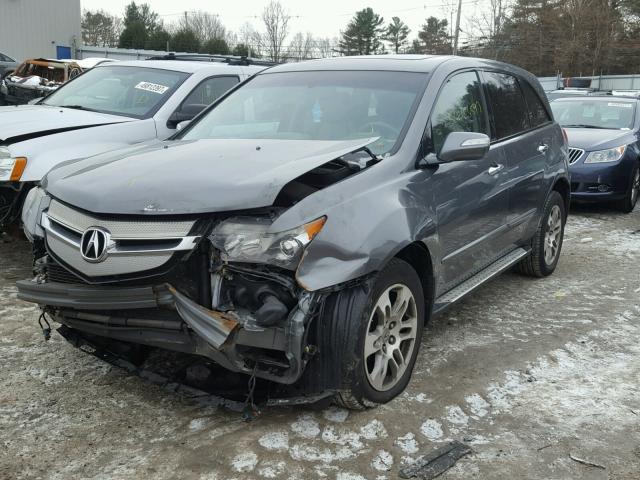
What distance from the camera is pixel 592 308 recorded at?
507cm

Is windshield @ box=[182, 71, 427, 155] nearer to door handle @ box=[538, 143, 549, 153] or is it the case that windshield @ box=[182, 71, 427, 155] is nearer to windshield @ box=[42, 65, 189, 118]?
door handle @ box=[538, 143, 549, 153]

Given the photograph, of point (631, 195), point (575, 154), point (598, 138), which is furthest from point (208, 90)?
point (631, 195)

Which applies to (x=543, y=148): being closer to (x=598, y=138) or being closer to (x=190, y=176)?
(x=190, y=176)

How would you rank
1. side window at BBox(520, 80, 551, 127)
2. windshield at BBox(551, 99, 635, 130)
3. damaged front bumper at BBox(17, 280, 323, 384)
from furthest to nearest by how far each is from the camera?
windshield at BBox(551, 99, 635, 130), side window at BBox(520, 80, 551, 127), damaged front bumper at BBox(17, 280, 323, 384)

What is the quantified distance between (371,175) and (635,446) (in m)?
1.77

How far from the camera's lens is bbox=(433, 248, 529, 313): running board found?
12.6ft

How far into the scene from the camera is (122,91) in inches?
259

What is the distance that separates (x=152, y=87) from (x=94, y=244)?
394 cm

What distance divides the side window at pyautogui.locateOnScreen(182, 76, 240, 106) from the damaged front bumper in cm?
368

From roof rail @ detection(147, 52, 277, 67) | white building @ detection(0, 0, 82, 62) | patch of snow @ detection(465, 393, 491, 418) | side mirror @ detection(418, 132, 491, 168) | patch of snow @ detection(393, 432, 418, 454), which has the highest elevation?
white building @ detection(0, 0, 82, 62)

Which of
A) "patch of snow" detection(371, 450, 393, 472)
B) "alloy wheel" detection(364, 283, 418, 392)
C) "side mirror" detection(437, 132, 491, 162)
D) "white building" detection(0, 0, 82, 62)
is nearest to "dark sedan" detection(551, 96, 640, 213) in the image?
"side mirror" detection(437, 132, 491, 162)

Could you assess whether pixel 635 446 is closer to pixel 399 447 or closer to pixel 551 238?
pixel 399 447

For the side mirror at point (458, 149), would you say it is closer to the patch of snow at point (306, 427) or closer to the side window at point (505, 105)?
the side window at point (505, 105)

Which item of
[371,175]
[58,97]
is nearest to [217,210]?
[371,175]
